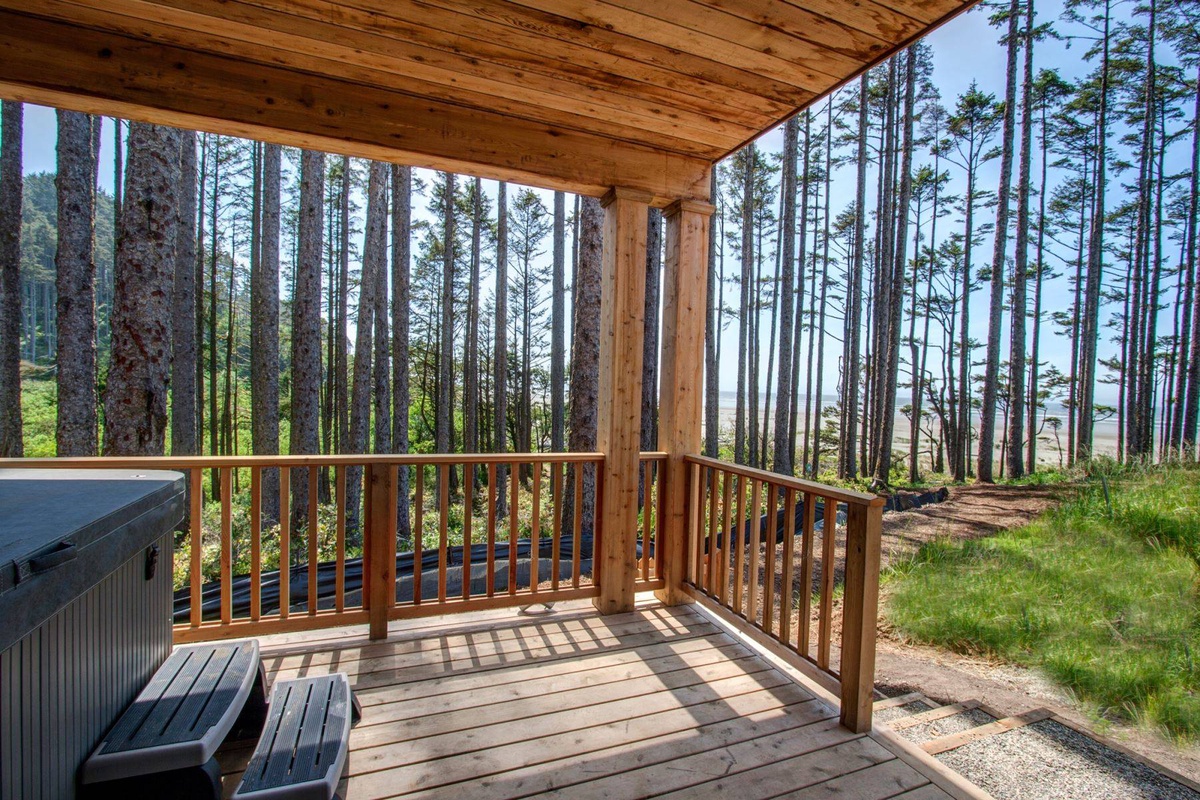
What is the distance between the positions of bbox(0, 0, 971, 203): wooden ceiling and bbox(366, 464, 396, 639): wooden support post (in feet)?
5.23

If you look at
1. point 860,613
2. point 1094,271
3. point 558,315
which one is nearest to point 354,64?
point 860,613

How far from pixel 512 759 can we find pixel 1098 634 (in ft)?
11.3

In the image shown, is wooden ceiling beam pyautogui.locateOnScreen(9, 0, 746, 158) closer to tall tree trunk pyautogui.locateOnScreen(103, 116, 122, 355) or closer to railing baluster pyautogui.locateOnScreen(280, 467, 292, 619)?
tall tree trunk pyautogui.locateOnScreen(103, 116, 122, 355)

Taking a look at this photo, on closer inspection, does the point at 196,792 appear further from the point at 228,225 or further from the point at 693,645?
the point at 228,225

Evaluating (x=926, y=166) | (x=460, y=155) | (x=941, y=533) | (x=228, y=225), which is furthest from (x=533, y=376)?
(x=460, y=155)

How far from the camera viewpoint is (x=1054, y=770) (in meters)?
1.95

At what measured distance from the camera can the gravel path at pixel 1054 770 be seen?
5.98 feet

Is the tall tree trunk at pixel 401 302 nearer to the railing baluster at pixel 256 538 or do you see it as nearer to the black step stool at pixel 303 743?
the railing baluster at pixel 256 538

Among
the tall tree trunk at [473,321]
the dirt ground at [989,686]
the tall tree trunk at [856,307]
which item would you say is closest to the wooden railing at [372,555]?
the dirt ground at [989,686]

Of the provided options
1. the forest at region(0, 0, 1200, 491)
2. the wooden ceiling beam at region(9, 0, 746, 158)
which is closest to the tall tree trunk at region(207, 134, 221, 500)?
the forest at region(0, 0, 1200, 491)

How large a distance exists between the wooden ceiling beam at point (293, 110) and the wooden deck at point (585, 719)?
242 centimetres

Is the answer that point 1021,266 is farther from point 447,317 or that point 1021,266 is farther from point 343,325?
point 343,325

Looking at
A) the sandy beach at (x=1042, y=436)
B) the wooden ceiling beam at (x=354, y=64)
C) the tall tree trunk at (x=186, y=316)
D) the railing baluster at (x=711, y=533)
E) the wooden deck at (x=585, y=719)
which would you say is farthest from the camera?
the sandy beach at (x=1042, y=436)

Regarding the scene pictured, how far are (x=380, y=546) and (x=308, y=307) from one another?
6222 millimetres
